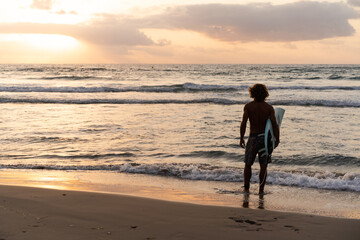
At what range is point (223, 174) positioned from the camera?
286 inches

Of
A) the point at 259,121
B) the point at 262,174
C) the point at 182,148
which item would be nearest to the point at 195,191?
the point at 262,174

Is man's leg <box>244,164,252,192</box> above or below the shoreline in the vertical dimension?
above

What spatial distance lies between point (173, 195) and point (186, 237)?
1.99 metres

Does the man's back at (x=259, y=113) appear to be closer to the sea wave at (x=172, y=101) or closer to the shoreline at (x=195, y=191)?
the shoreline at (x=195, y=191)

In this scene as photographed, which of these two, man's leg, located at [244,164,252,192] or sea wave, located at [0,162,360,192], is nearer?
man's leg, located at [244,164,252,192]

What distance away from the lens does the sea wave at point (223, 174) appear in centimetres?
662

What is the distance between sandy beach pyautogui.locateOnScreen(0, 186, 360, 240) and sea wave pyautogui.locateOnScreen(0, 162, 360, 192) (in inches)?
79.7

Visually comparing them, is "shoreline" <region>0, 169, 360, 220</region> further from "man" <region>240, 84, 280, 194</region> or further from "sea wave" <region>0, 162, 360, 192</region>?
"man" <region>240, 84, 280, 194</region>

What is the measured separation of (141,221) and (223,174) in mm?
3133

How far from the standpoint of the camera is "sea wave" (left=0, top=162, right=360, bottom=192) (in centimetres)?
662

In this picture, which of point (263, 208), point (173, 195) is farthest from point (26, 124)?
point (263, 208)

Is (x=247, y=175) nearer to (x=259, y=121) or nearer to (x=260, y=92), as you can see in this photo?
(x=259, y=121)

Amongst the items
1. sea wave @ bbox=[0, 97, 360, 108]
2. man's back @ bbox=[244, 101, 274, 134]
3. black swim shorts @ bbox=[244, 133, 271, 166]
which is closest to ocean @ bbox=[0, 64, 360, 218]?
black swim shorts @ bbox=[244, 133, 271, 166]

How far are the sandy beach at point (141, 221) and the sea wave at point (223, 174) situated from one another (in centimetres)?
202
